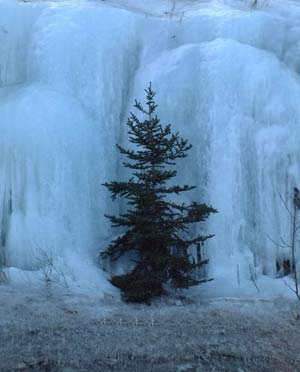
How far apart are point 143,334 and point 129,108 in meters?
3.92

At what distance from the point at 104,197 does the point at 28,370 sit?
3.49 meters

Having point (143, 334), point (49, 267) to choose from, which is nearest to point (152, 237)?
point (49, 267)

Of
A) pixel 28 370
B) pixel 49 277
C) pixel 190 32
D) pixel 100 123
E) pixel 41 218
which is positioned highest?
pixel 190 32

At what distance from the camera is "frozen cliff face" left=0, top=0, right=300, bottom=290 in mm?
7188

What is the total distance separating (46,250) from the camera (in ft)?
22.6

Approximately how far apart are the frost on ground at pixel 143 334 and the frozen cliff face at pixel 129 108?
1064mm

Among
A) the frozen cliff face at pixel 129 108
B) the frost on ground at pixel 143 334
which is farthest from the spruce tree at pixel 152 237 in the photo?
the frozen cliff face at pixel 129 108

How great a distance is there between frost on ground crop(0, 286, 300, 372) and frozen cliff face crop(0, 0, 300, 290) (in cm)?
106

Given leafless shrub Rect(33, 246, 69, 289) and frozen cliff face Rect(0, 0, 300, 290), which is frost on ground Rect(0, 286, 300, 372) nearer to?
leafless shrub Rect(33, 246, 69, 289)

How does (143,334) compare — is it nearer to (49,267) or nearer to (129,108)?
(49,267)

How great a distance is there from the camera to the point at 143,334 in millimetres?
5086

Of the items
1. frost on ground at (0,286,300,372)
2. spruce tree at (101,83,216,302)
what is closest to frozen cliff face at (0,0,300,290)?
spruce tree at (101,83,216,302)

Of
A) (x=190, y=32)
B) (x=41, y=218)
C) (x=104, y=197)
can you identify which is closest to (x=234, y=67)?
(x=190, y=32)

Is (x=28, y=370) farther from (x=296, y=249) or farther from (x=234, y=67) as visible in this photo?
(x=234, y=67)
